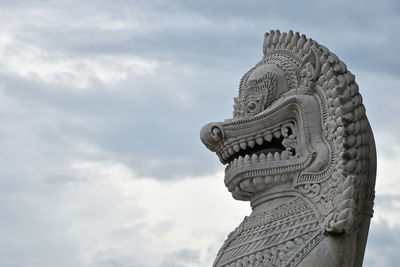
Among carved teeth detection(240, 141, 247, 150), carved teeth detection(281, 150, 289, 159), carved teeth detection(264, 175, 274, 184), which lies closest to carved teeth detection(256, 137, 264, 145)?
carved teeth detection(240, 141, 247, 150)

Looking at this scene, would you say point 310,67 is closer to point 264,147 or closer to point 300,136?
point 300,136

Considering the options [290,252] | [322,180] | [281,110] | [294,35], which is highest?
[294,35]

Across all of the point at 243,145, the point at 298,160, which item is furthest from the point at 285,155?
the point at 243,145

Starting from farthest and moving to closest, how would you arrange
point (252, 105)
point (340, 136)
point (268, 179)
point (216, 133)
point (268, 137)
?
point (252, 105) → point (216, 133) → point (268, 137) → point (268, 179) → point (340, 136)

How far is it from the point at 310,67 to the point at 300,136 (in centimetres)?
77

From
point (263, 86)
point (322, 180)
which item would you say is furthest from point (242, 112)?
point (322, 180)

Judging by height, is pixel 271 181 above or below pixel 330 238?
above

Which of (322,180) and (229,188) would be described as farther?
(229,188)

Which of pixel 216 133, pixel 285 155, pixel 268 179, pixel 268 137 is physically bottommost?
pixel 268 179

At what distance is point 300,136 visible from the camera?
11.4 meters

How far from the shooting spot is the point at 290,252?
35.3ft

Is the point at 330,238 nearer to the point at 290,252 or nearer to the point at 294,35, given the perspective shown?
the point at 290,252

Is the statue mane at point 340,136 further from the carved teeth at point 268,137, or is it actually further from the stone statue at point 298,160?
the carved teeth at point 268,137

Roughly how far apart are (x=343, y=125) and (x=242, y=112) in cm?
153
